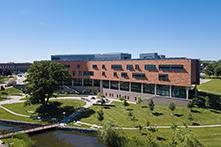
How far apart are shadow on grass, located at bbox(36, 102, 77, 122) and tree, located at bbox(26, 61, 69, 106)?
2.06 m

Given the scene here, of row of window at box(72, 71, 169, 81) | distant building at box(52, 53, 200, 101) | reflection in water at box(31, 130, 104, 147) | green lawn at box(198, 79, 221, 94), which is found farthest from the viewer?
green lawn at box(198, 79, 221, 94)

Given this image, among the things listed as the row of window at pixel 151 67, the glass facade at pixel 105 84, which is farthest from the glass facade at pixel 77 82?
the glass facade at pixel 105 84

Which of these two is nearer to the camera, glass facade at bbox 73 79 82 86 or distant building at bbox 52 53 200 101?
distant building at bbox 52 53 200 101

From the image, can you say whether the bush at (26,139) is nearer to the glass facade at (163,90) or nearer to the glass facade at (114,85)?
the glass facade at (163,90)

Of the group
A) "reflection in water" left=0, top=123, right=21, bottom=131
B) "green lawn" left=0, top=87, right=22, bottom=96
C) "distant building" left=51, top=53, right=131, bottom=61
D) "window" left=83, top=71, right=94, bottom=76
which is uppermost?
"distant building" left=51, top=53, right=131, bottom=61

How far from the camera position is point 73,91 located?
109 m

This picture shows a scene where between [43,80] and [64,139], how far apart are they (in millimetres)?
25178

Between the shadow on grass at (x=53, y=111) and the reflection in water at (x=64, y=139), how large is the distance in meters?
11.2

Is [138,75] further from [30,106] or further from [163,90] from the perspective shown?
[30,106]

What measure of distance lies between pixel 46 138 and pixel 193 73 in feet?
151

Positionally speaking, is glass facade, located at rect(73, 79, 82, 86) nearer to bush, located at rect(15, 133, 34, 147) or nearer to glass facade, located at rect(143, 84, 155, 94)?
glass facade, located at rect(143, 84, 155, 94)

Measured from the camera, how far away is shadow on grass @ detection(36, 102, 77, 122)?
73894mm

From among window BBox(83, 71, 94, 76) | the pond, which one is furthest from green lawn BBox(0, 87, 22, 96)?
the pond

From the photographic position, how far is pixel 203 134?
5384cm
